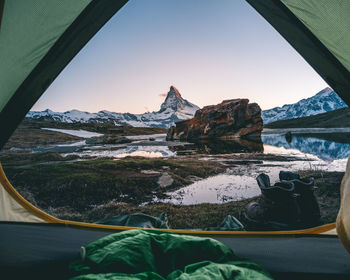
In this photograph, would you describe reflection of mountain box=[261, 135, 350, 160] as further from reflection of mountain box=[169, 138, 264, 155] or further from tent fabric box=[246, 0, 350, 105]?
tent fabric box=[246, 0, 350, 105]

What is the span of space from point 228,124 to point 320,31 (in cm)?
3212

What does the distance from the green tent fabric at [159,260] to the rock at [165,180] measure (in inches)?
177

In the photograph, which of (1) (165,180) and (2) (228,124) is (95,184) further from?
(2) (228,124)

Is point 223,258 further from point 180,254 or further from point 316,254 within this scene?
point 316,254

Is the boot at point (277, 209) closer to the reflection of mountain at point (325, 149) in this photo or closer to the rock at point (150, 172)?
the rock at point (150, 172)

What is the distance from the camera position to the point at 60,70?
257cm

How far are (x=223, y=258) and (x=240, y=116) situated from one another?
34.5m

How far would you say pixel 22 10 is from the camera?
6.59 ft

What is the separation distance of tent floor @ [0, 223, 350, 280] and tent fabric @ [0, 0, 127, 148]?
45.4 inches

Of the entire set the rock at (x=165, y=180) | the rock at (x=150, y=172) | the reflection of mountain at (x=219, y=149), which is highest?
the reflection of mountain at (x=219, y=149)

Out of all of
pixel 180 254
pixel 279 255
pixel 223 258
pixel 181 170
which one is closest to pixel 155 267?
pixel 180 254

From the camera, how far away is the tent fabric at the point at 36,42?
2.05m

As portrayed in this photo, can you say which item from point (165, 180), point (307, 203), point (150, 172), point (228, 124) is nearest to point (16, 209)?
point (307, 203)

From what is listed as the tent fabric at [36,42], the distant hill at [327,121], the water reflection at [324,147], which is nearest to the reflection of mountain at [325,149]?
the water reflection at [324,147]
